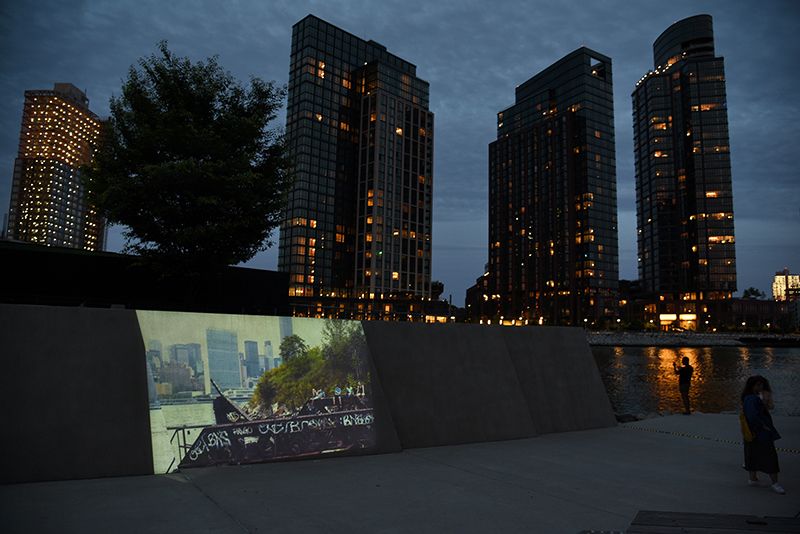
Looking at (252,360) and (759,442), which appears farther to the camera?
(252,360)

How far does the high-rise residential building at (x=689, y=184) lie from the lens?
558ft

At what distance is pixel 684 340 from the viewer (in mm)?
132875

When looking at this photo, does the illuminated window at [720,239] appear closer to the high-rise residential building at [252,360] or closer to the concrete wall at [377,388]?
the concrete wall at [377,388]

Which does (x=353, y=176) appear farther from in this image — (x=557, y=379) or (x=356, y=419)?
(x=356, y=419)

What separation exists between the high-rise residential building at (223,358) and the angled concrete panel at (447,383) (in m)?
2.60

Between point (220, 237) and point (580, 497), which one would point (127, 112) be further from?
point (580, 497)

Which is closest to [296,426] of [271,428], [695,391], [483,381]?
[271,428]

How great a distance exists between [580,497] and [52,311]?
7690 millimetres

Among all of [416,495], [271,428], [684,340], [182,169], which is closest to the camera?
[416,495]

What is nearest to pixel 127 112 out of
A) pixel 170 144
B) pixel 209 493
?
pixel 170 144

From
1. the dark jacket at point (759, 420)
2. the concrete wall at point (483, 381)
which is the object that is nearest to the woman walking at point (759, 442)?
the dark jacket at point (759, 420)

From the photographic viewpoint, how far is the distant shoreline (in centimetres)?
12744

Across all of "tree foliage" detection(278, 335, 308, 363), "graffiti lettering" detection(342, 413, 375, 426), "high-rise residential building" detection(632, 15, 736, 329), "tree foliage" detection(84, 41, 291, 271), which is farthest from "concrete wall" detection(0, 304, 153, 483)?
"high-rise residential building" detection(632, 15, 736, 329)

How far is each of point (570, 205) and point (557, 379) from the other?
17653 cm
